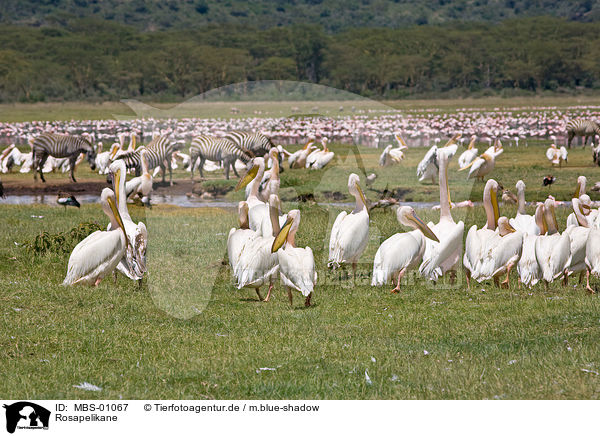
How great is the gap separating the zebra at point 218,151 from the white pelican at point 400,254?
45.9 feet

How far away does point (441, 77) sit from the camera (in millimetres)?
81562

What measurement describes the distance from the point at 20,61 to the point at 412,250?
7528 centimetres

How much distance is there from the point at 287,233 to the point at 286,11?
12892cm

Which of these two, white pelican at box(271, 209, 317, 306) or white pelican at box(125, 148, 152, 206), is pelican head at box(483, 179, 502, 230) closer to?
white pelican at box(271, 209, 317, 306)

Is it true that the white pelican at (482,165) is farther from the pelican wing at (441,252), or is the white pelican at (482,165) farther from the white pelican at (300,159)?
the pelican wing at (441,252)

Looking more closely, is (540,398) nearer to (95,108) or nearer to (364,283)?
(364,283)

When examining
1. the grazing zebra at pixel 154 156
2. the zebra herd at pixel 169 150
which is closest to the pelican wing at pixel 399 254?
the grazing zebra at pixel 154 156

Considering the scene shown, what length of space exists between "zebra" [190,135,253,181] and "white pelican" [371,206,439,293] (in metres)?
14.0

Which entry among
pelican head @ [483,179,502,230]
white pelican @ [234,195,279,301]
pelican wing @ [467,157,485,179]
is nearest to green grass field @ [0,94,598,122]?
pelican wing @ [467,157,485,179]

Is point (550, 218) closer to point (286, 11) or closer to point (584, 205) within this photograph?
point (584, 205)

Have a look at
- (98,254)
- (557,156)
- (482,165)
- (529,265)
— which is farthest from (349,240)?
(557,156)

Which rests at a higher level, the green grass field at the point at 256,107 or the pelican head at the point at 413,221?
the pelican head at the point at 413,221

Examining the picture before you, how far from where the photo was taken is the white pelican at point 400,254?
360 inches

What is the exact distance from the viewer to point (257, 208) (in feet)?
33.9
